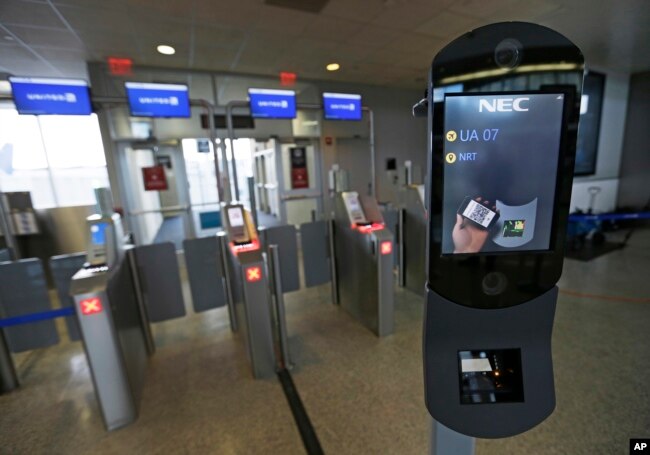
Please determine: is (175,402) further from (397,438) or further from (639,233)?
(639,233)

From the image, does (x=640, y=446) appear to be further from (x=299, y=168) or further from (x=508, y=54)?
(x=299, y=168)

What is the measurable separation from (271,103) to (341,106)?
98 cm

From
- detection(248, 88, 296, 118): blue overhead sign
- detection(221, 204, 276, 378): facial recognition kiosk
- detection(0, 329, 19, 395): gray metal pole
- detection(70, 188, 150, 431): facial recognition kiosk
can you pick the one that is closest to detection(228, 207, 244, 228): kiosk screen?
detection(221, 204, 276, 378): facial recognition kiosk

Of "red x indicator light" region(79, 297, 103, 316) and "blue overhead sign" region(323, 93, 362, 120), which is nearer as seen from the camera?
"red x indicator light" region(79, 297, 103, 316)

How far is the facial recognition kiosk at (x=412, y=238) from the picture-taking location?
3.29m

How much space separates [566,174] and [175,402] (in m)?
2.33

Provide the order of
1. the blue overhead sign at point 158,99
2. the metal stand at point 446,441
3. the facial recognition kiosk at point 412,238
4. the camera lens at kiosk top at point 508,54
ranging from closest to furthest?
the camera lens at kiosk top at point 508,54, the metal stand at point 446,441, the blue overhead sign at point 158,99, the facial recognition kiosk at point 412,238

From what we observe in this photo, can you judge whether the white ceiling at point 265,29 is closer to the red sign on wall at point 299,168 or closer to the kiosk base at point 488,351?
the red sign on wall at point 299,168

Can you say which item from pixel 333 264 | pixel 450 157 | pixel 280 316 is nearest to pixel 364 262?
pixel 333 264

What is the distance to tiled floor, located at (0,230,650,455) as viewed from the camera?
1.59m

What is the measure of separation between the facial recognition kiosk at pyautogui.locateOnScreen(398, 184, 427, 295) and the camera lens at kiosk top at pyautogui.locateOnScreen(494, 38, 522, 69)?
8.76 ft

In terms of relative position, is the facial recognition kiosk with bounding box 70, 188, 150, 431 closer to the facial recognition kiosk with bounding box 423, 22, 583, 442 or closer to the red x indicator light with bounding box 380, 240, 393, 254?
the facial recognition kiosk with bounding box 423, 22, 583, 442

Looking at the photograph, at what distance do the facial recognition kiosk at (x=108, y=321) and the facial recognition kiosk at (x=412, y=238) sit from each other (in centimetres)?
273

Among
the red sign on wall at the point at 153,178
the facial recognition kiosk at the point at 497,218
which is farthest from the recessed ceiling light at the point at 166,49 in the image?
the facial recognition kiosk at the point at 497,218
